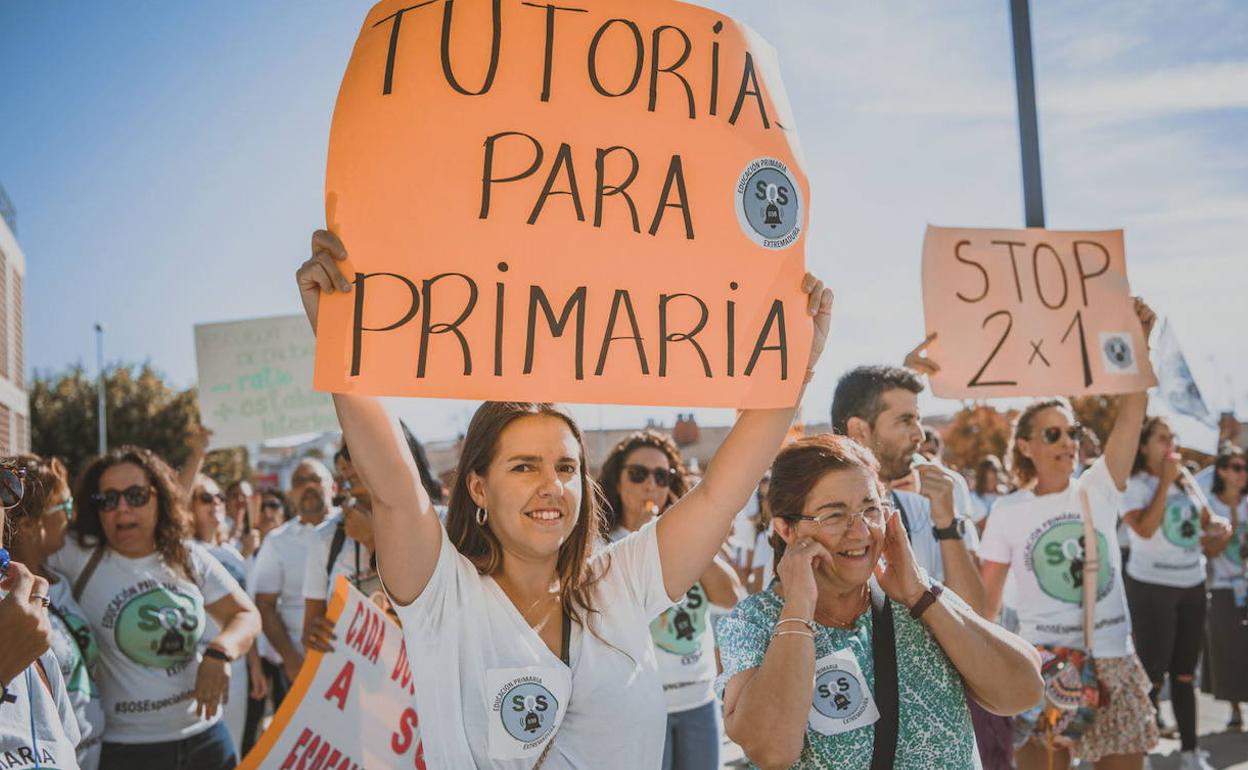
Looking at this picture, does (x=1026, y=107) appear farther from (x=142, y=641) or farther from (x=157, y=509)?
(x=142, y=641)

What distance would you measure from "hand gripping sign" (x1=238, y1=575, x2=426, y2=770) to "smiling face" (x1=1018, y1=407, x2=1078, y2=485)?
9.87 ft

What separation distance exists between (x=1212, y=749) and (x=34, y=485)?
7.45 metres

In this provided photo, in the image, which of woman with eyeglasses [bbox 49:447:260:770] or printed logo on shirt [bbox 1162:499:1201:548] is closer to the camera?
woman with eyeglasses [bbox 49:447:260:770]

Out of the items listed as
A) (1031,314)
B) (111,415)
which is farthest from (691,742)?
(111,415)

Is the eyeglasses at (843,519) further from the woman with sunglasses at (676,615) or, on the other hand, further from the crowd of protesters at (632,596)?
the woman with sunglasses at (676,615)

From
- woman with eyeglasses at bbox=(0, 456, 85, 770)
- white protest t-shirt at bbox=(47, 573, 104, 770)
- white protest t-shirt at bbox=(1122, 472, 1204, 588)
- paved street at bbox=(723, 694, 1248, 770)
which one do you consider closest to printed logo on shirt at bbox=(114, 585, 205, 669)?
white protest t-shirt at bbox=(47, 573, 104, 770)

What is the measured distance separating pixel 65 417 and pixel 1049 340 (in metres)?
40.2

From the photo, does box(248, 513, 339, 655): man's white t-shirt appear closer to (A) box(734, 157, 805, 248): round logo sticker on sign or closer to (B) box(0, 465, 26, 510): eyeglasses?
(B) box(0, 465, 26, 510): eyeglasses

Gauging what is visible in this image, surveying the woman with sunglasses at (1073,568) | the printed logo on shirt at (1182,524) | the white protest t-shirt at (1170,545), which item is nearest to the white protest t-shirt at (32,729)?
the woman with sunglasses at (1073,568)

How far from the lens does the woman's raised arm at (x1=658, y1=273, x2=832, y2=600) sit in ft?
7.86

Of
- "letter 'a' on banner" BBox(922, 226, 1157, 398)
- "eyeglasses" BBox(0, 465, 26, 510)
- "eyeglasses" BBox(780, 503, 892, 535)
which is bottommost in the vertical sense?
"eyeglasses" BBox(780, 503, 892, 535)

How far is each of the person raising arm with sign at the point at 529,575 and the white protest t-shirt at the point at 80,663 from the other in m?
1.70

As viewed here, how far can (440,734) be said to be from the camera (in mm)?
2100

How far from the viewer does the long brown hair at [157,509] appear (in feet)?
12.7
